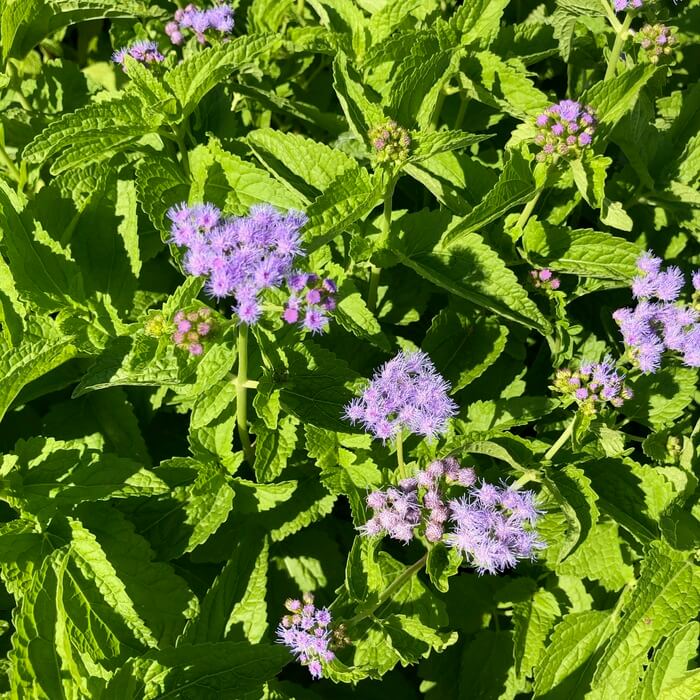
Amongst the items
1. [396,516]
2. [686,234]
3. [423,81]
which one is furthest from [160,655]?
[686,234]

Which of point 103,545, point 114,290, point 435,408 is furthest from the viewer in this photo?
point 114,290

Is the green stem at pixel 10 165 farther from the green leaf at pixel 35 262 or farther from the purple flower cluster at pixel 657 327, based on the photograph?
the purple flower cluster at pixel 657 327

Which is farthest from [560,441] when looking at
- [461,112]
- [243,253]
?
[461,112]

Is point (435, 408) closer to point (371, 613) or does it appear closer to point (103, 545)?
point (371, 613)

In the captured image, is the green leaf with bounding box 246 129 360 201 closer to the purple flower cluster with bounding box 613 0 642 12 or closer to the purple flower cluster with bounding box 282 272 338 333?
the purple flower cluster with bounding box 282 272 338 333

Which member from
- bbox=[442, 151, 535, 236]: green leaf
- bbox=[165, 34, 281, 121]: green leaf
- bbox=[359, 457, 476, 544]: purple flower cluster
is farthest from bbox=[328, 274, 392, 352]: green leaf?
bbox=[165, 34, 281, 121]: green leaf

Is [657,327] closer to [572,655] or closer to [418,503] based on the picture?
[418,503]

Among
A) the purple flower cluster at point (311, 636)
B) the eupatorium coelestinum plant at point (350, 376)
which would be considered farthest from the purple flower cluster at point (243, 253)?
the purple flower cluster at point (311, 636)
